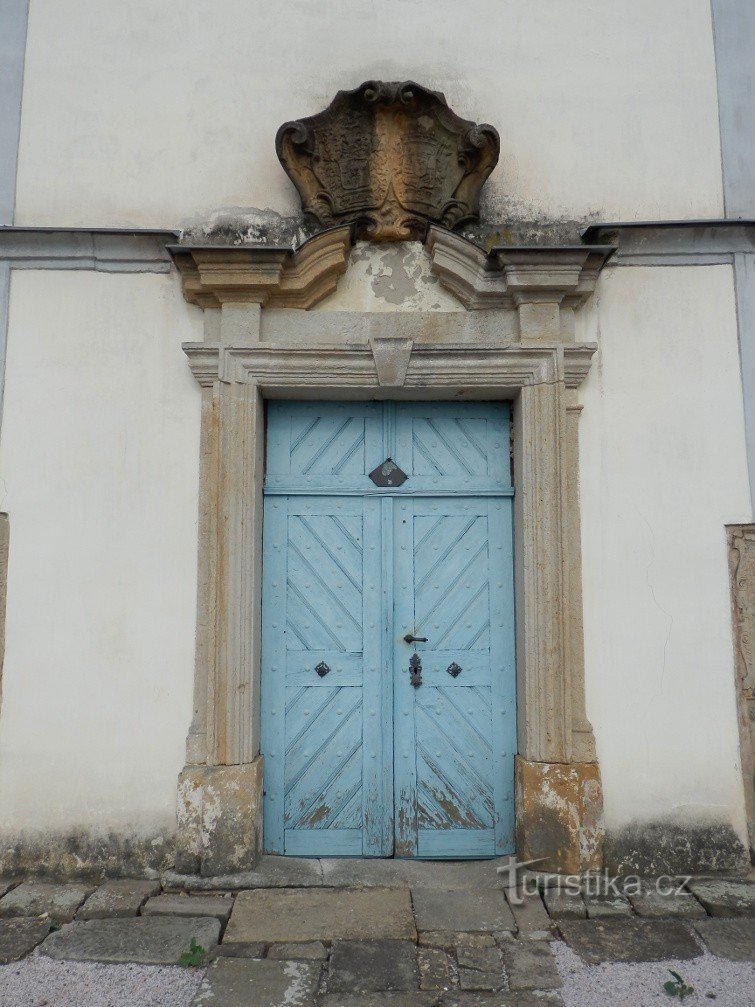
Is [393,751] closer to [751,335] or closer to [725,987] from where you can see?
[725,987]

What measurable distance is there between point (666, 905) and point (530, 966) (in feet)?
2.65

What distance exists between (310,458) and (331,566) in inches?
22.3

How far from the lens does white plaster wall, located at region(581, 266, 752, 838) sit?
361cm

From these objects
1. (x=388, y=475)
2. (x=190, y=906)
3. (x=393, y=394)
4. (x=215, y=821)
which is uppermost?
(x=393, y=394)

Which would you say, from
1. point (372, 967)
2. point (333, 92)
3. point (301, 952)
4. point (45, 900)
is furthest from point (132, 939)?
point (333, 92)

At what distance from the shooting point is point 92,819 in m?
3.55

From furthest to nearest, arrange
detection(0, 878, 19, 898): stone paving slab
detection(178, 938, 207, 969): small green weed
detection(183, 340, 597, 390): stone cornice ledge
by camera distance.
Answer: detection(183, 340, 597, 390): stone cornice ledge < detection(0, 878, 19, 898): stone paving slab < detection(178, 938, 207, 969): small green weed

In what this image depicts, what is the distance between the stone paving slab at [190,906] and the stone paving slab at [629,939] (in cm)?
139

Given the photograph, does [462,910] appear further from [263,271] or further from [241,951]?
[263,271]

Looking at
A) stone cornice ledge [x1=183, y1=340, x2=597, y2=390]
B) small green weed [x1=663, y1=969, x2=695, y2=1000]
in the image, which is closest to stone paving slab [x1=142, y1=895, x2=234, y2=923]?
small green weed [x1=663, y1=969, x2=695, y2=1000]

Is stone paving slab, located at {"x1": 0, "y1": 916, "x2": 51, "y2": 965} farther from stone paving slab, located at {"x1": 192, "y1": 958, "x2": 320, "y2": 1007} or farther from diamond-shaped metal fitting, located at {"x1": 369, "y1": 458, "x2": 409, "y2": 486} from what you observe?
diamond-shaped metal fitting, located at {"x1": 369, "y1": 458, "x2": 409, "y2": 486}

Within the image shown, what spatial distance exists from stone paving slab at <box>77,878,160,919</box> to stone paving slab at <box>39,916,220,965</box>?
4 cm

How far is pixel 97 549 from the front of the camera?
3.69 metres
